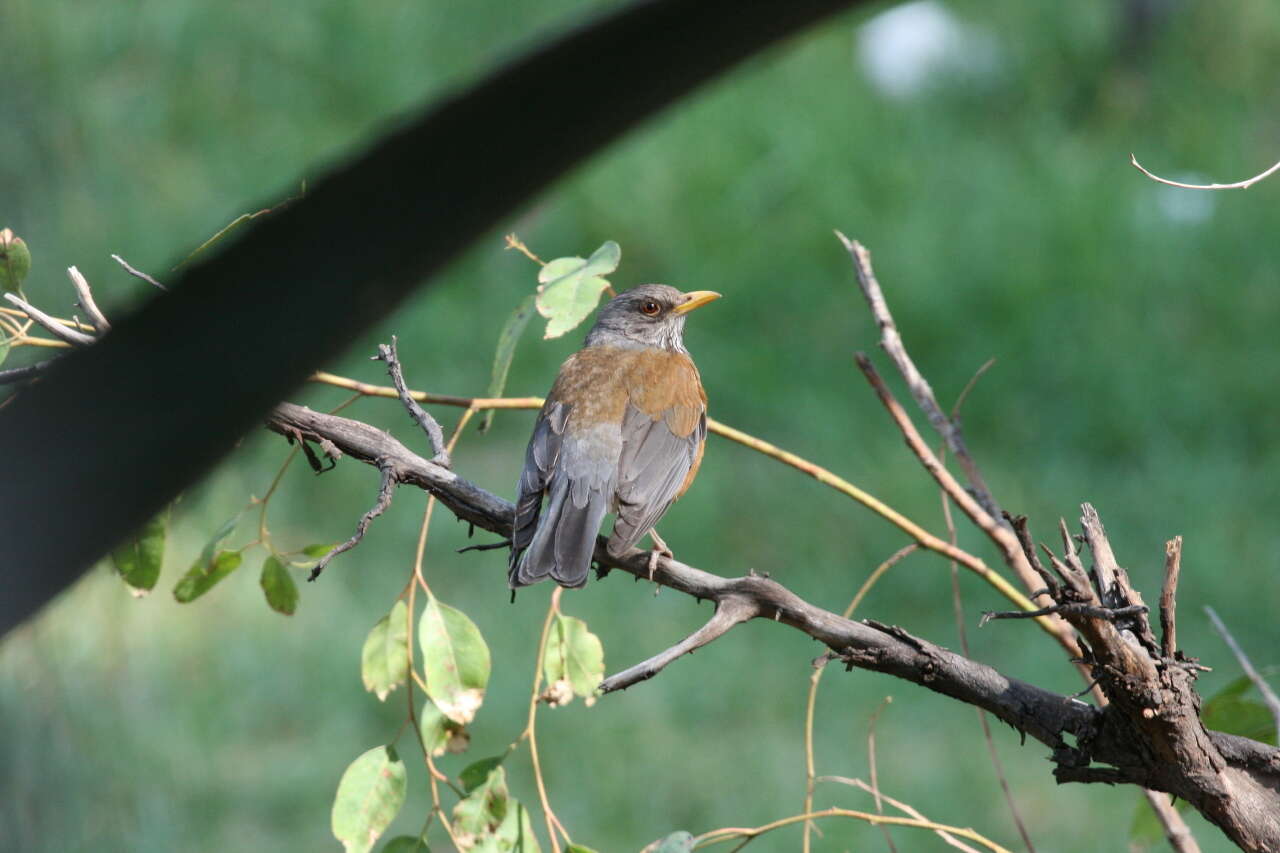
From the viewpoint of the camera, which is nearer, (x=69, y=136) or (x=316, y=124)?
(x=69, y=136)

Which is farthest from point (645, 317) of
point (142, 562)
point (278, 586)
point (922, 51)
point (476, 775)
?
point (922, 51)

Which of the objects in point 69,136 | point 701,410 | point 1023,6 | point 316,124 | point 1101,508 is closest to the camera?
point 69,136

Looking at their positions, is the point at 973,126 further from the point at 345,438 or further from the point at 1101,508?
the point at 345,438

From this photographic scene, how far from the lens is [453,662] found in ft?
7.55

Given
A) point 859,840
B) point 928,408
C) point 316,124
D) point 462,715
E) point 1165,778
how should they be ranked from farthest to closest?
point 316,124 < point 859,840 < point 928,408 < point 462,715 < point 1165,778

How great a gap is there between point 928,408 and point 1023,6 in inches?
351

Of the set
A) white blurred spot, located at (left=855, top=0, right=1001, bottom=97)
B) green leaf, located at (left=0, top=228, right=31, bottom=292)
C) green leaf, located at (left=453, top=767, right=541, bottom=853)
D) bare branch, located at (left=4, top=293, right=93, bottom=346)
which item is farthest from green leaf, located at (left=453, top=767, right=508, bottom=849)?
white blurred spot, located at (left=855, top=0, right=1001, bottom=97)

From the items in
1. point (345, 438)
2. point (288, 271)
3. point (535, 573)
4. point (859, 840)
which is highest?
point (288, 271)

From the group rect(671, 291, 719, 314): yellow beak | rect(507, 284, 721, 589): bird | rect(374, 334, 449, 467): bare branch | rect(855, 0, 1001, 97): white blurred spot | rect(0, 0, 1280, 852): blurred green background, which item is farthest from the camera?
rect(855, 0, 1001, 97): white blurred spot

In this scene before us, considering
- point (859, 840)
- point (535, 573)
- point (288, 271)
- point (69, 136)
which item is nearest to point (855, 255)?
point (535, 573)

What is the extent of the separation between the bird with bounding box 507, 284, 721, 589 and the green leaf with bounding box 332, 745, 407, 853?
551mm

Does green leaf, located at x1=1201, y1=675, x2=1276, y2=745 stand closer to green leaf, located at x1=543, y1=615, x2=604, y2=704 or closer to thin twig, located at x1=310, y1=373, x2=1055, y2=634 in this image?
thin twig, located at x1=310, y1=373, x2=1055, y2=634

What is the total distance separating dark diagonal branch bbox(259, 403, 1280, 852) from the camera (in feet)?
5.09

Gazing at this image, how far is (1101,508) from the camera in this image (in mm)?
7266
